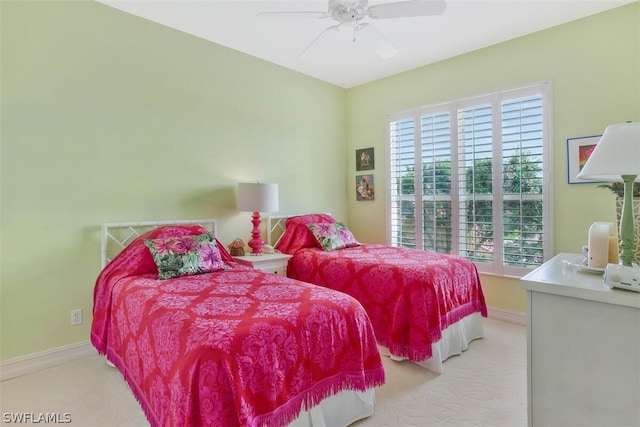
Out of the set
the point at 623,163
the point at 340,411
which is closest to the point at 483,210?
the point at 623,163

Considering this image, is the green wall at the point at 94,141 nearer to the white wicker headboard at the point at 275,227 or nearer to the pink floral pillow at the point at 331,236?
the white wicker headboard at the point at 275,227

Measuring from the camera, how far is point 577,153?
3.10m

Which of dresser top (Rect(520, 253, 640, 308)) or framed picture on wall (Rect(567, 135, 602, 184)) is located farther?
framed picture on wall (Rect(567, 135, 602, 184))

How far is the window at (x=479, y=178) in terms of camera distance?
11.0ft

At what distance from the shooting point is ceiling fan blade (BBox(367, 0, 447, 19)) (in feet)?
6.89

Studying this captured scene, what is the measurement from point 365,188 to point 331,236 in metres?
1.37

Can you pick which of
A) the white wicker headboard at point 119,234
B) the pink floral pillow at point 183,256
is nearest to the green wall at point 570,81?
the pink floral pillow at point 183,256

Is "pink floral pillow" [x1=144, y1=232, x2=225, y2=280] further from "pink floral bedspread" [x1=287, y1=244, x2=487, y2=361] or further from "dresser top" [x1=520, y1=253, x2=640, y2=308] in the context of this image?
"dresser top" [x1=520, y1=253, x2=640, y2=308]

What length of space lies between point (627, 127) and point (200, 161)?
318 centimetres

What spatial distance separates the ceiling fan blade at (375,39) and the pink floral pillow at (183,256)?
200cm

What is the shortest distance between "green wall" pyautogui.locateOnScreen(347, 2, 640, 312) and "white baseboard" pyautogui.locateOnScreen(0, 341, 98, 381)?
3.82 m

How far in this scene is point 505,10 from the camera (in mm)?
2922

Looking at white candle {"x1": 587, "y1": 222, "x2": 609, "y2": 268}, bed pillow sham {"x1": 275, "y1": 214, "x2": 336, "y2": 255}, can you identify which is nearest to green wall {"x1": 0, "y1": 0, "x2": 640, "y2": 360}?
bed pillow sham {"x1": 275, "y1": 214, "x2": 336, "y2": 255}

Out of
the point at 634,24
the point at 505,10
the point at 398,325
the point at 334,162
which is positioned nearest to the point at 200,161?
the point at 334,162
